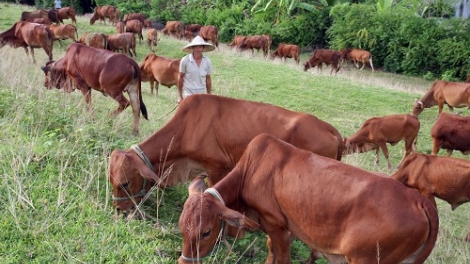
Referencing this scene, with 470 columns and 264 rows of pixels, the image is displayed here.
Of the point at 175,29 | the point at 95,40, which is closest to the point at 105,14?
the point at 175,29

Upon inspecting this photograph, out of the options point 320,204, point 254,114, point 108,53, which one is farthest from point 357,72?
point 320,204

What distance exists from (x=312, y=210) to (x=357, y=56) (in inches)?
956

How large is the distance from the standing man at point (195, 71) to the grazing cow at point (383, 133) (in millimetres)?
3966

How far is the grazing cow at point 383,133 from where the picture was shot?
1078 cm

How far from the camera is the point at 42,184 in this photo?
539 centimetres

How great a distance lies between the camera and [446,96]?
14.8 metres

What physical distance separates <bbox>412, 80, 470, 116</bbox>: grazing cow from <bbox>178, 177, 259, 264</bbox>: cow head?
11.2 meters

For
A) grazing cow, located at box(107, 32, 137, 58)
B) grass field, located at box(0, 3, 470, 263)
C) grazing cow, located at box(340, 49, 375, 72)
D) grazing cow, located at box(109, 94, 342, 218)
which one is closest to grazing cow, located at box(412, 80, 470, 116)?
grass field, located at box(0, 3, 470, 263)

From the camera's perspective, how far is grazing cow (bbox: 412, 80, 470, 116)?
46.5ft

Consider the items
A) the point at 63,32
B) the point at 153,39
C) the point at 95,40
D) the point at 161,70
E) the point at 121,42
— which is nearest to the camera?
the point at 161,70

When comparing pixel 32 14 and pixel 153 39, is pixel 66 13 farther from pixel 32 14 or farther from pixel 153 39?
pixel 153 39

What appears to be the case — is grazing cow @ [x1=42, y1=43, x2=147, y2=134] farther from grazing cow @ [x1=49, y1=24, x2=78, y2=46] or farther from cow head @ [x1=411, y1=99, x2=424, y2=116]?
grazing cow @ [x1=49, y1=24, x2=78, y2=46]

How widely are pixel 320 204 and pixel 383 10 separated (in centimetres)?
2718

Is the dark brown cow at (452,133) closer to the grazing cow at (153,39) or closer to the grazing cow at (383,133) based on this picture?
the grazing cow at (383,133)
